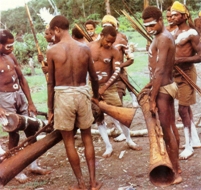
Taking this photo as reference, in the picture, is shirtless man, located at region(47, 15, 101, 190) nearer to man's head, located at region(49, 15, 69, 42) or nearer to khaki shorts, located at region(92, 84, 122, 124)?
man's head, located at region(49, 15, 69, 42)

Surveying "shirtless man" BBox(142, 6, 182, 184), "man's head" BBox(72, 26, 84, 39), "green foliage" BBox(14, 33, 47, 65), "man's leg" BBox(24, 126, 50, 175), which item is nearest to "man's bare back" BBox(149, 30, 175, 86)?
"shirtless man" BBox(142, 6, 182, 184)

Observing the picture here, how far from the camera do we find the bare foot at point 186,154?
5.14 metres

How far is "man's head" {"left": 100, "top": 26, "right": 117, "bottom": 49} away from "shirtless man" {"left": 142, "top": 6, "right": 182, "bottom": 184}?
1.02m

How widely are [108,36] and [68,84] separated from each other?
1.44 m

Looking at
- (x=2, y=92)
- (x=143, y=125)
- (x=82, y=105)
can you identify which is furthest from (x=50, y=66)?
(x=143, y=125)

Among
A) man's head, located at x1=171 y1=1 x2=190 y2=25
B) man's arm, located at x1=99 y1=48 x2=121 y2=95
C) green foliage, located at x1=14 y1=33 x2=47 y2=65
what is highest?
man's head, located at x1=171 y1=1 x2=190 y2=25

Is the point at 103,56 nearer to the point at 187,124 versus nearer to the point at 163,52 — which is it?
the point at 163,52

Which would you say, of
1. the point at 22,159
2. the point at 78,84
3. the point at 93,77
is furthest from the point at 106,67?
the point at 22,159

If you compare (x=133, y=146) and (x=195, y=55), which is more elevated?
(x=195, y=55)

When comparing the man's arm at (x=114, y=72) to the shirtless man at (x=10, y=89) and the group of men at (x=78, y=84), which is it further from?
the shirtless man at (x=10, y=89)

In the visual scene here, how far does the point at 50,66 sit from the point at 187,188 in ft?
6.98

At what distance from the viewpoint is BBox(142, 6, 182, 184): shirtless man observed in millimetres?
4129

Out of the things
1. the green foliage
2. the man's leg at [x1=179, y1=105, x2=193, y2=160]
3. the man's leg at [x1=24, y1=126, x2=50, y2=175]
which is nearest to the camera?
the man's leg at [x1=24, y1=126, x2=50, y2=175]

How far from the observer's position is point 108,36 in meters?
5.29
